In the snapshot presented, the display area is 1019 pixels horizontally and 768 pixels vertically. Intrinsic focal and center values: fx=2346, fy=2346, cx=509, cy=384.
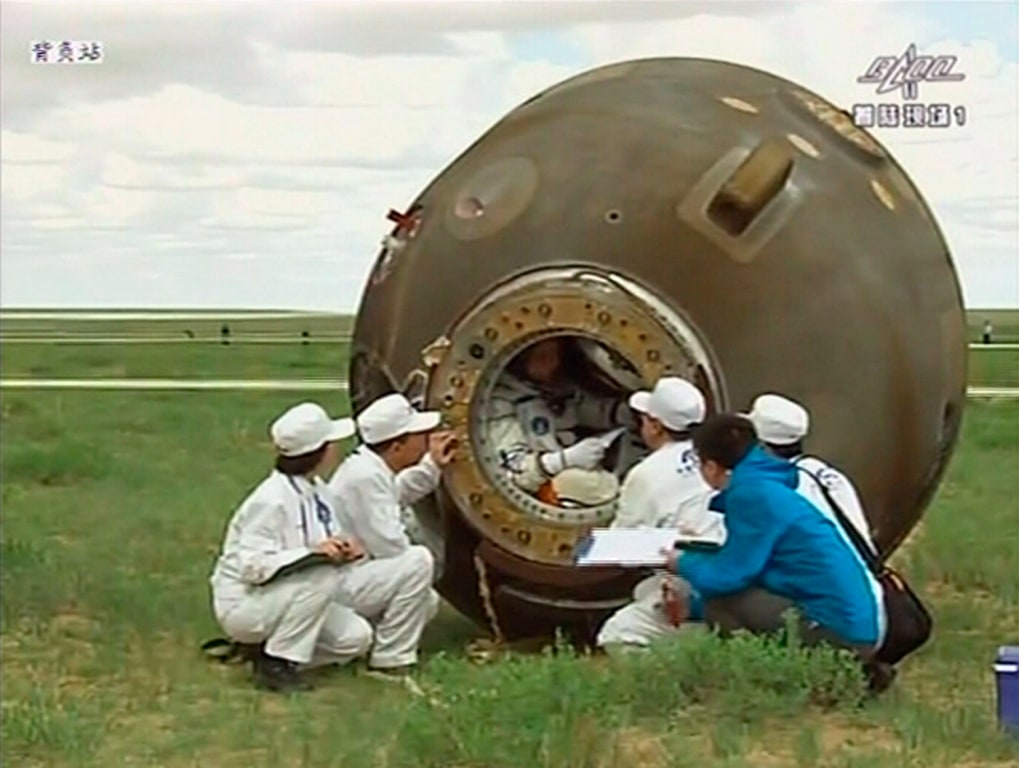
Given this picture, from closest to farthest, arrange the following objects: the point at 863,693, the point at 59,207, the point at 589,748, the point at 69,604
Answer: the point at 589,748
the point at 863,693
the point at 69,604
the point at 59,207

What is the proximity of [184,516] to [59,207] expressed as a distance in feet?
3.32

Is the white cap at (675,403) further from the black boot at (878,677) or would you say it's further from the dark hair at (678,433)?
the black boot at (878,677)

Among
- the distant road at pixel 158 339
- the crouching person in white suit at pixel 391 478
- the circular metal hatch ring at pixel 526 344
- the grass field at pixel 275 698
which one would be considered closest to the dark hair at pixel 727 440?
the circular metal hatch ring at pixel 526 344

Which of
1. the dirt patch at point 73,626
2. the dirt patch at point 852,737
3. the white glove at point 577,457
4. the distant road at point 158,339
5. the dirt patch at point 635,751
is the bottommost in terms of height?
the dirt patch at point 73,626

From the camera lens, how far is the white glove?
4.77 meters

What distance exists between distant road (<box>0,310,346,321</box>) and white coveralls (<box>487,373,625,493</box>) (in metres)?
1.23

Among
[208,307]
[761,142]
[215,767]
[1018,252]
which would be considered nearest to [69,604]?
[208,307]

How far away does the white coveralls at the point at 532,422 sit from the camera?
4.73 meters

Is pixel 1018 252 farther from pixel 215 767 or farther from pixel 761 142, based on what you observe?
pixel 215 767

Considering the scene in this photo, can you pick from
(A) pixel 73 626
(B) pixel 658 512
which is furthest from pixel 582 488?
(A) pixel 73 626

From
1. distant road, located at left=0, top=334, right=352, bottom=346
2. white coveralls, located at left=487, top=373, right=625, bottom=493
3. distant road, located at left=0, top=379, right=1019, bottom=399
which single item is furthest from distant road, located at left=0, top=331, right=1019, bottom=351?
white coveralls, located at left=487, top=373, right=625, bottom=493

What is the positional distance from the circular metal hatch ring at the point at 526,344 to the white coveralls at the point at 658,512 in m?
0.11

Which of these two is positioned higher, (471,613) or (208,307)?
(208,307)

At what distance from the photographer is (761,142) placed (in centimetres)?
473
